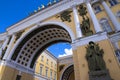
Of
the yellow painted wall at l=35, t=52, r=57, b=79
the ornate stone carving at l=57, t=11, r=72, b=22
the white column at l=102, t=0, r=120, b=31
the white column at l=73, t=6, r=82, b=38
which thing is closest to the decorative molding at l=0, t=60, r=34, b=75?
the yellow painted wall at l=35, t=52, r=57, b=79

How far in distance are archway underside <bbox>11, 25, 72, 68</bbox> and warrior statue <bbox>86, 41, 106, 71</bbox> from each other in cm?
619

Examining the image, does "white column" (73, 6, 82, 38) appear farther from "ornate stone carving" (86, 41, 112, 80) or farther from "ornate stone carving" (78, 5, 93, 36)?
"ornate stone carving" (86, 41, 112, 80)

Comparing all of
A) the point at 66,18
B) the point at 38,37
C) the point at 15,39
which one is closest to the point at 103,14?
the point at 66,18

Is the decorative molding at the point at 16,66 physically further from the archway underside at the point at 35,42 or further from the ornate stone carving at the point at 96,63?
the ornate stone carving at the point at 96,63

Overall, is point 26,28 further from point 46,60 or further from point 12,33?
point 46,60

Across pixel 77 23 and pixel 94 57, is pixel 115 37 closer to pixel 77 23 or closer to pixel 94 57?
pixel 94 57

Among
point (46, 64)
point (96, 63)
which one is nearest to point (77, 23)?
point (96, 63)

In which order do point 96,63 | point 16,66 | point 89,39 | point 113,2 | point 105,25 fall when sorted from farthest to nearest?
point 16,66 → point 113,2 → point 105,25 → point 89,39 → point 96,63

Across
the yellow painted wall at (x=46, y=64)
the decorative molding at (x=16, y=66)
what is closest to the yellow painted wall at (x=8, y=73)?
the decorative molding at (x=16, y=66)

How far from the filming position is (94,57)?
753 cm

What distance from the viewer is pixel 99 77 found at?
6.64 meters

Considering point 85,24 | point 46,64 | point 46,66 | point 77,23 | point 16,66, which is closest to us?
point 85,24

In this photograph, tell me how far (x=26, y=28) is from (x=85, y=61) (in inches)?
418

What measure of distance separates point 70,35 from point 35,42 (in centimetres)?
694
